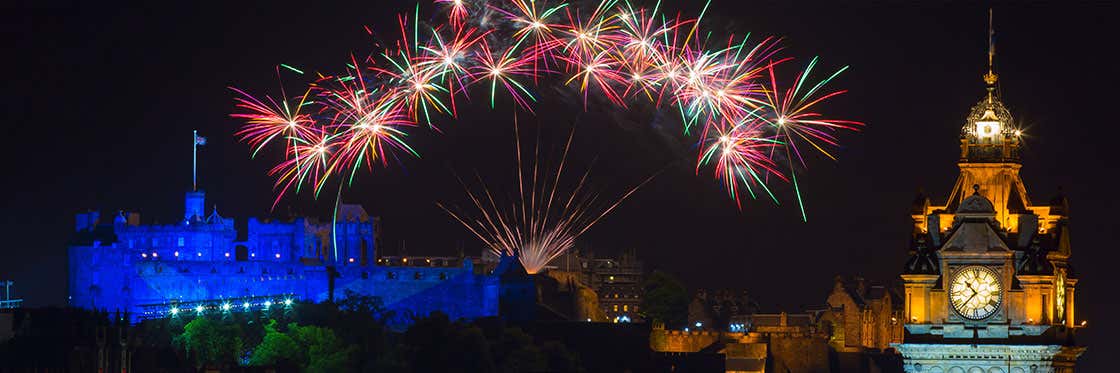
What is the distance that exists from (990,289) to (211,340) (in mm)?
62679

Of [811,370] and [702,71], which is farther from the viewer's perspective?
[811,370]

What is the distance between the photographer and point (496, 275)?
128 metres

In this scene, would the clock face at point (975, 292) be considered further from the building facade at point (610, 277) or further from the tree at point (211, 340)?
the building facade at point (610, 277)

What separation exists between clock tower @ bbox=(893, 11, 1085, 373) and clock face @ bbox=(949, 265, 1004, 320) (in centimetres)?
2

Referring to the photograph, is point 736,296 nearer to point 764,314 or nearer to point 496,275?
point 764,314

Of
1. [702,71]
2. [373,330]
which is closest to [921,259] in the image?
[702,71]

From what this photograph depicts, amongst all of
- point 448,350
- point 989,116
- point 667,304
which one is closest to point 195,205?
point 667,304

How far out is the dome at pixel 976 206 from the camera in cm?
4931

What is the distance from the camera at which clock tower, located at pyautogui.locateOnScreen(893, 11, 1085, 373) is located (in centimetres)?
4894

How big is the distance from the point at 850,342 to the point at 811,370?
949 centimetres

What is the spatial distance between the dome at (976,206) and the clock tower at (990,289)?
0.06 feet

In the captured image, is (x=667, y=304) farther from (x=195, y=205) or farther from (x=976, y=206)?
(x=976, y=206)

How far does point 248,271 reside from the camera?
133125mm

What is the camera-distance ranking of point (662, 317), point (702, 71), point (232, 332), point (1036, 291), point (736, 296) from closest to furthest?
point (1036, 291) → point (702, 71) → point (232, 332) → point (662, 317) → point (736, 296)
